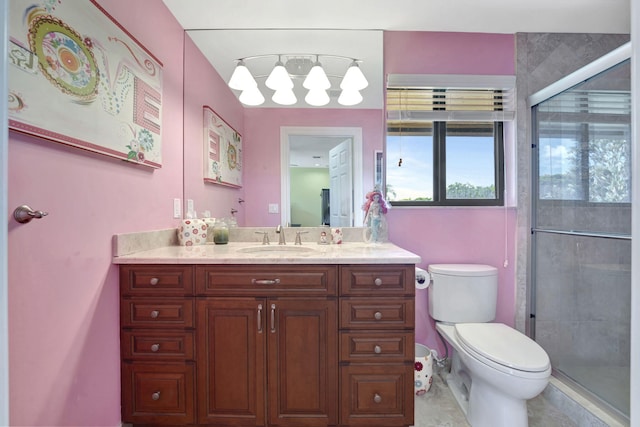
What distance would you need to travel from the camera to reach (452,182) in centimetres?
195

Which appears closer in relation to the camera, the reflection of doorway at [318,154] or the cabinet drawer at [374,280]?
the cabinet drawer at [374,280]

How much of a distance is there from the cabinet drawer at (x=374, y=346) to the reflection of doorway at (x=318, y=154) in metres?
0.77

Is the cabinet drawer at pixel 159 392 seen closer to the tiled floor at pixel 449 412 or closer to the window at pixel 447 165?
the tiled floor at pixel 449 412

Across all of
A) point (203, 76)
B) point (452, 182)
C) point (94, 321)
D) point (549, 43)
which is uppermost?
point (549, 43)

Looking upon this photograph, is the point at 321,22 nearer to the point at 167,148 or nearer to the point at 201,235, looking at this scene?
the point at 167,148

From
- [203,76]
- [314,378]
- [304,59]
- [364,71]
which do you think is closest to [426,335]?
[314,378]

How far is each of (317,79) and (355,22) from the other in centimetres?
40

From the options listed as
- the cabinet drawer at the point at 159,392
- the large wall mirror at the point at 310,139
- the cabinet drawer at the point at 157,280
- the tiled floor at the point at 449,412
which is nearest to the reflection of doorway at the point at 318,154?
the large wall mirror at the point at 310,139

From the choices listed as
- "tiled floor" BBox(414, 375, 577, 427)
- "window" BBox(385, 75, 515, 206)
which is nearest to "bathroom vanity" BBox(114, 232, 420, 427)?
"tiled floor" BBox(414, 375, 577, 427)

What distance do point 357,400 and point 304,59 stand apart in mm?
1915

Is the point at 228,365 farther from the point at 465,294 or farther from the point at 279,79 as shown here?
the point at 279,79

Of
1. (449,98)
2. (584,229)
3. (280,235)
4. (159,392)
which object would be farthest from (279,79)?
(584,229)

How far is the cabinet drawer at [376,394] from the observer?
1.26 m

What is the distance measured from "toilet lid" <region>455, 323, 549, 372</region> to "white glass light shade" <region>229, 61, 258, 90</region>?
6.22 ft
